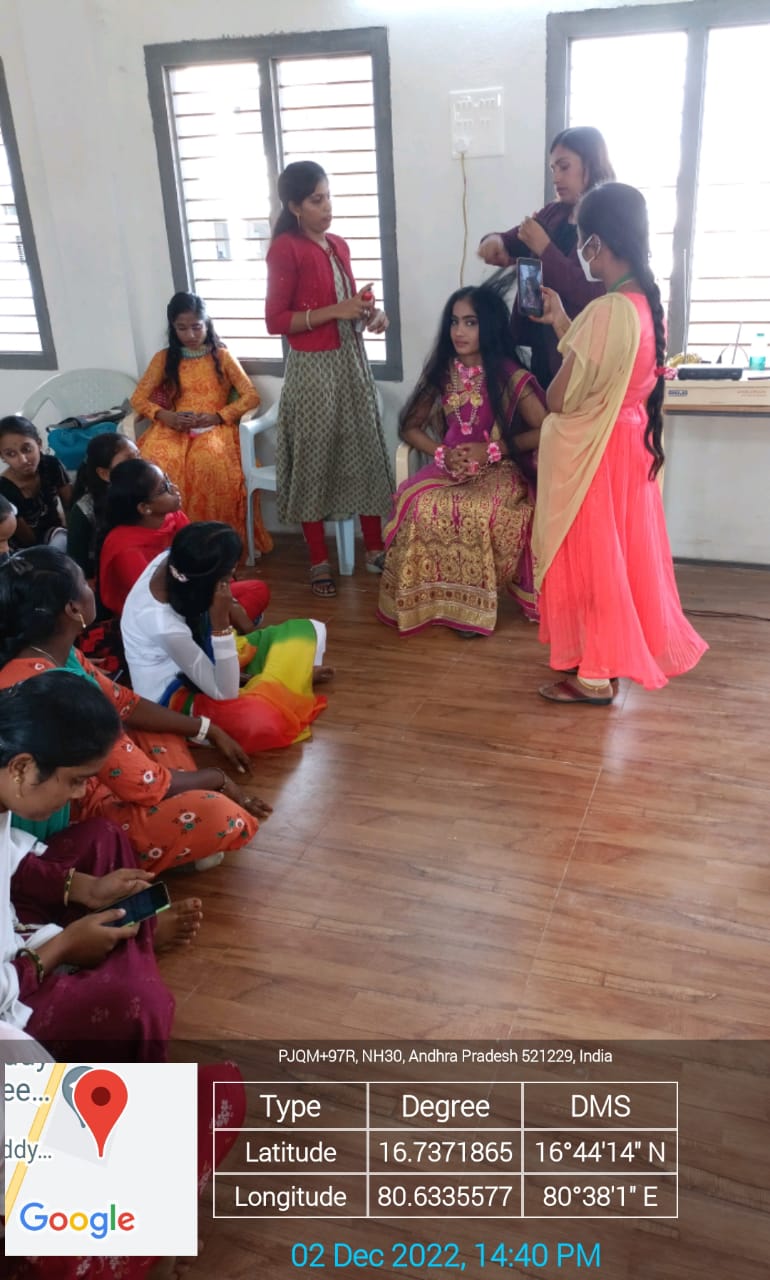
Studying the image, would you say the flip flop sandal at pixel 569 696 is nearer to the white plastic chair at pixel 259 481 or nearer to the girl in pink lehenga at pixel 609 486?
the girl in pink lehenga at pixel 609 486

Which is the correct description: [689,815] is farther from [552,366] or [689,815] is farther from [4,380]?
[4,380]

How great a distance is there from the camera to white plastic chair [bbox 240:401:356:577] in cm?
409

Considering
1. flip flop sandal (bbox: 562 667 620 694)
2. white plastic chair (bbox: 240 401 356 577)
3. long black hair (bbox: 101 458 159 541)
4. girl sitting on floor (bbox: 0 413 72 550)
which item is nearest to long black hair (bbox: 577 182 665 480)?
flip flop sandal (bbox: 562 667 620 694)

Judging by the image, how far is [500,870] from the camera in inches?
89.9

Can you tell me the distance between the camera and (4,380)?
4922mm

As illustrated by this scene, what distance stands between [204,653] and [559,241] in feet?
6.51

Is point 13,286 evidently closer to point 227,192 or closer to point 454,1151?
point 227,192

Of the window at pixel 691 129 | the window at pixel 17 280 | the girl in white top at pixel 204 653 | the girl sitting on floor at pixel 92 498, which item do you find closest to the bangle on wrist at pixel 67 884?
the girl in white top at pixel 204 653

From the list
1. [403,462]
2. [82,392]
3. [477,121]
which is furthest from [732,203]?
[82,392]

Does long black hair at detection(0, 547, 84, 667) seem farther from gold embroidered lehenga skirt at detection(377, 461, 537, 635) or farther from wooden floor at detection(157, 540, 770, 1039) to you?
gold embroidered lehenga skirt at detection(377, 461, 537, 635)

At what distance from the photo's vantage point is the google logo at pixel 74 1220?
1.33 metres

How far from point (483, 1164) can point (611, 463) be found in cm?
181

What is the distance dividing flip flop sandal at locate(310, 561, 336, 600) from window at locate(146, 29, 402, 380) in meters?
0.90

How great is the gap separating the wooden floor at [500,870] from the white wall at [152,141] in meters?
1.54
